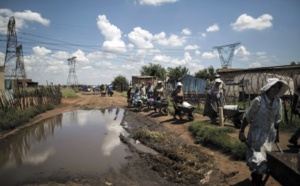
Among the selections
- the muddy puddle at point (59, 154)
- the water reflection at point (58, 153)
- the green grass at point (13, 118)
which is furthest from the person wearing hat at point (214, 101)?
the green grass at point (13, 118)

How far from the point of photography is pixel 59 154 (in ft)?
22.7

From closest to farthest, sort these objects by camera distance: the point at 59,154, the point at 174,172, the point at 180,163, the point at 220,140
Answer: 1. the point at 174,172
2. the point at 180,163
3. the point at 220,140
4. the point at 59,154

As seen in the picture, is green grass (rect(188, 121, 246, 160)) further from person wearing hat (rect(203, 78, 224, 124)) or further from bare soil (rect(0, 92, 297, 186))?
person wearing hat (rect(203, 78, 224, 124))

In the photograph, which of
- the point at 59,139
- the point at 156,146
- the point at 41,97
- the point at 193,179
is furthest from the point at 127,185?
the point at 41,97

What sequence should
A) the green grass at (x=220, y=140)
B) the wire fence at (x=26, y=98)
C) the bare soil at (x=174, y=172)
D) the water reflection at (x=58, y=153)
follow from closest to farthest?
the bare soil at (x=174, y=172), the water reflection at (x=58, y=153), the green grass at (x=220, y=140), the wire fence at (x=26, y=98)

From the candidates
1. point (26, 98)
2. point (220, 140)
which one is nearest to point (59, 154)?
point (220, 140)

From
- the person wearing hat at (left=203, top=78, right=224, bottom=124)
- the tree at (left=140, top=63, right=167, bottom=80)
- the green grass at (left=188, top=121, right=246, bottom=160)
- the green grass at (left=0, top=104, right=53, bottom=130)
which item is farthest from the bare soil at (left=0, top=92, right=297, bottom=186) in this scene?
the tree at (left=140, top=63, right=167, bottom=80)

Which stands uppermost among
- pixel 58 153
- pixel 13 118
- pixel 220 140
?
pixel 13 118

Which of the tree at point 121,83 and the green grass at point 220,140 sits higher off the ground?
the tree at point 121,83

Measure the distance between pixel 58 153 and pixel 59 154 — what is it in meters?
0.13

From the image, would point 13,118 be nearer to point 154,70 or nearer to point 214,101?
point 214,101

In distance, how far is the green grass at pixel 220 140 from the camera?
18.7 ft

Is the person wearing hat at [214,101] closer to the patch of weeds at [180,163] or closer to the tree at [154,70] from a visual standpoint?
the patch of weeds at [180,163]

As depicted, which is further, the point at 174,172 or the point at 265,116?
the point at 174,172
